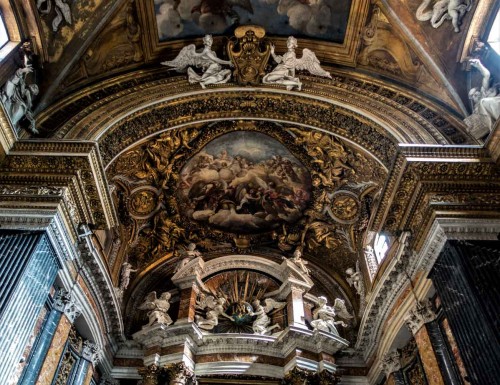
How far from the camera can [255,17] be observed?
11172mm

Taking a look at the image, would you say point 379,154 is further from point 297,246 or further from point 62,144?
point 62,144

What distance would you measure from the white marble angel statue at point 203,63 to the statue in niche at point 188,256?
4.20 metres

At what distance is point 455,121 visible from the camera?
937 cm

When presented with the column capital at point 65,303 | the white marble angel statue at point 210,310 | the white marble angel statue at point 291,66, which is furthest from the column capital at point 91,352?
the white marble angel statue at point 291,66

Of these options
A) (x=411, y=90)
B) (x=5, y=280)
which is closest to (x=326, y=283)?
(x=411, y=90)

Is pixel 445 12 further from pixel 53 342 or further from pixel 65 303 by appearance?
pixel 53 342

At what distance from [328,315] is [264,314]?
4.86ft

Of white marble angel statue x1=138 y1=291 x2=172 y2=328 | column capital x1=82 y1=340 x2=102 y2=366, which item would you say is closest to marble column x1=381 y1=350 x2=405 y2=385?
white marble angel statue x1=138 y1=291 x2=172 y2=328

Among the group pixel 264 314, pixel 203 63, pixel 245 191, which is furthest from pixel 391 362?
pixel 203 63

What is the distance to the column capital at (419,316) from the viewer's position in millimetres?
7977

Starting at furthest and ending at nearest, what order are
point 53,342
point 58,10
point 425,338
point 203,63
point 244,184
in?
point 244,184 → point 203,63 → point 58,10 → point 425,338 → point 53,342

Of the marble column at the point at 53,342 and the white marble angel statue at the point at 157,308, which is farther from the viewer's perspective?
the white marble angel statue at the point at 157,308

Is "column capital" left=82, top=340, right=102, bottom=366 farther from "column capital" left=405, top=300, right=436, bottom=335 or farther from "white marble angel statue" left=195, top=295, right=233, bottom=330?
"column capital" left=405, top=300, right=436, bottom=335

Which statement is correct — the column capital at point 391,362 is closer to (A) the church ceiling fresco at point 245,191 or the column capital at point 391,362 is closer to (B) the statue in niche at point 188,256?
(A) the church ceiling fresco at point 245,191
